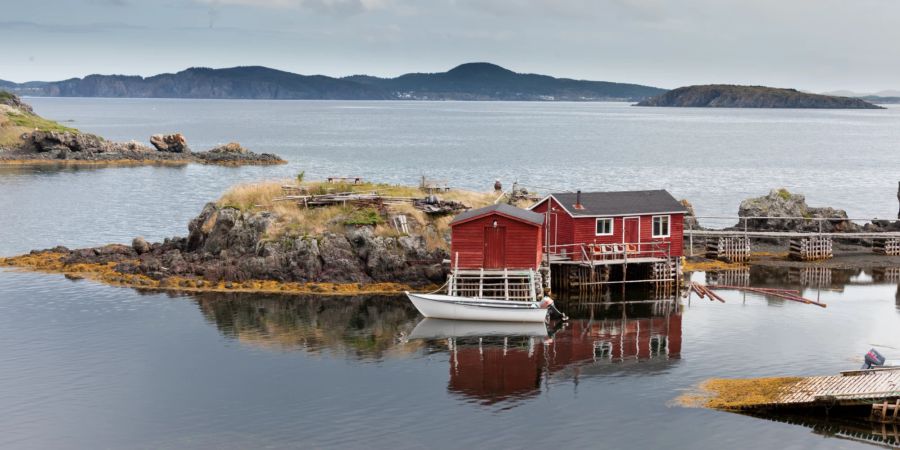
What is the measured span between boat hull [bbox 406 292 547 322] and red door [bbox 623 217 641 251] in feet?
34.6

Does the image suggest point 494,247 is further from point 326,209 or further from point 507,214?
point 326,209

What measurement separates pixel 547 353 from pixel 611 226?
570 inches

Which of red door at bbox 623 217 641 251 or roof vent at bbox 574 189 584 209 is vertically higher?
roof vent at bbox 574 189 584 209

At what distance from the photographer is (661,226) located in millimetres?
55562

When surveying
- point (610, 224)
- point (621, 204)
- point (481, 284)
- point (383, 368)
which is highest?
point (621, 204)

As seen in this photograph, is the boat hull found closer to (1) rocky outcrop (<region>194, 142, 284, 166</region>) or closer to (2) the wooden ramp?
(2) the wooden ramp

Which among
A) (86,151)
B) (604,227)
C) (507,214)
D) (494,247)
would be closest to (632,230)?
(604,227)

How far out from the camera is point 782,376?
38.2 meters

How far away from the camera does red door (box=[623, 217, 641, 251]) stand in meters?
55.0

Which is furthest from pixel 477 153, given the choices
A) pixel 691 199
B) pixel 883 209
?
pixel 883 209

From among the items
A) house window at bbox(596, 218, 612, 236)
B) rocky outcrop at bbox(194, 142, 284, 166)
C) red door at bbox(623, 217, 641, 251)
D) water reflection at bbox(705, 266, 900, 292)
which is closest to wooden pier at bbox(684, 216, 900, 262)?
water reflection at bbox(705, 266, 900, 292)

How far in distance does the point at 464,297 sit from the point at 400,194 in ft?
46.8

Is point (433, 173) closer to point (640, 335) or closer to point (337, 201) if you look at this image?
point (337, 201)

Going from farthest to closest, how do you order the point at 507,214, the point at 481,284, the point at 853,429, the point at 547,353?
the point at 507,214 → the point at 481,284 → the point at 547,353 → the point at 853,429
